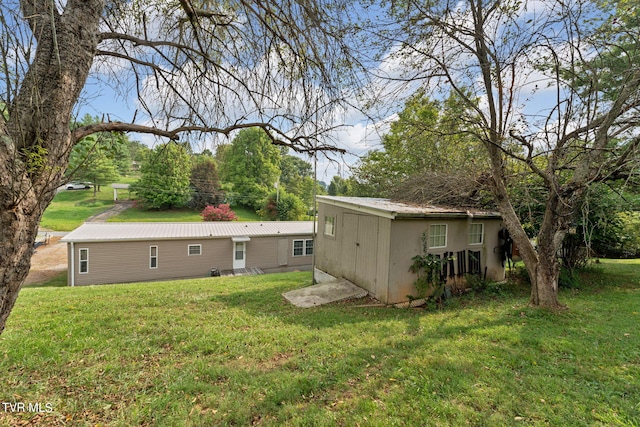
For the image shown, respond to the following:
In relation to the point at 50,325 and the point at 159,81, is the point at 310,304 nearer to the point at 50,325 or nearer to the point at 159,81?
the point at 50,325

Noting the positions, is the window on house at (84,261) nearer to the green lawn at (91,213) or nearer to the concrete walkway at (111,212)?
the green lawn at (91,213)

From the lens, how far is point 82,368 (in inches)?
122

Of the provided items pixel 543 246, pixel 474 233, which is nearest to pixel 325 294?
pixel 474 233

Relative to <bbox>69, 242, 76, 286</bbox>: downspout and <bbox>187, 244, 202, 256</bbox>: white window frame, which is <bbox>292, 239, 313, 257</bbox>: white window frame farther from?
<bbox>69, 242, 76, 286</bbox>: downspout

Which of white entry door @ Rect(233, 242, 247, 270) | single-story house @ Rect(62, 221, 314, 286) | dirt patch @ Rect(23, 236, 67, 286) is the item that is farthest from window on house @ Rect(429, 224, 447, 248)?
dirt patch @ Rect(23, 236, 67, 286)

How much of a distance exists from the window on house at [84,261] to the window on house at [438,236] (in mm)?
12673

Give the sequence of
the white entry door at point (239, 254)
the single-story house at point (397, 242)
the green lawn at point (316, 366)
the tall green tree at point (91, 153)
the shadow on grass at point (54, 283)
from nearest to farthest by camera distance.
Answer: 1. the tall green tree at point (91, 153)
2. the green lawn at point (316, 366)
3. the single-story house at point (397, 242)
4. the shadow on grass at point (54, 283)
5. the white entry door at point (239, 254)

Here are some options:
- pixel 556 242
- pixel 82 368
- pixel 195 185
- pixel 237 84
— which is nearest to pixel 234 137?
pixel 237 84

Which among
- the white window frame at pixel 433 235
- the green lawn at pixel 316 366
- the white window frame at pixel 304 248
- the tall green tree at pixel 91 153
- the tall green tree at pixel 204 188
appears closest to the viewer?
the tall green tree at pixel 91 153

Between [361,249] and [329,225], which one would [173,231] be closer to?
[329,225]

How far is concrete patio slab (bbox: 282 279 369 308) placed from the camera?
252 inches

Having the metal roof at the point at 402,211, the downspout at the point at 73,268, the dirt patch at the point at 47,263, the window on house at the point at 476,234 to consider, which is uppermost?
the metal roof at the point at 402,211

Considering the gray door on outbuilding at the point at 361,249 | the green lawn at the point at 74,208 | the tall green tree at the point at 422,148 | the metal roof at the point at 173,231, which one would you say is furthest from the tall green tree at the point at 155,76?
the green lawn at the point at 74,208

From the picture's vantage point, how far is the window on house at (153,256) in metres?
12.0
